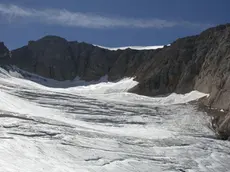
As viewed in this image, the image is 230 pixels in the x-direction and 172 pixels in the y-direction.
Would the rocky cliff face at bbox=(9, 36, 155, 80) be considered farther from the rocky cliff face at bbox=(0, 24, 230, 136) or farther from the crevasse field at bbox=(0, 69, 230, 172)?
the crevasse field at bbox=(0, 69, 230, 172)

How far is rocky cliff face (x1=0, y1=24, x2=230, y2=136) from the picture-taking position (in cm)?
4984

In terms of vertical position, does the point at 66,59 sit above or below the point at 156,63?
above

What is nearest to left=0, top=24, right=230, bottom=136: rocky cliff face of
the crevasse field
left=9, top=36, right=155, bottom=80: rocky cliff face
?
left=9, top=36, right=155, bottom=80: rocky cliff face

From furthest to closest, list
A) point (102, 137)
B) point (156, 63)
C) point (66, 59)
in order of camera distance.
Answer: point (66, 59), point (156, 63), point (102, 137)

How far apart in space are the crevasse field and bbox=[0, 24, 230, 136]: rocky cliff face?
4527mm

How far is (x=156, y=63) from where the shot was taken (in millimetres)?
72000

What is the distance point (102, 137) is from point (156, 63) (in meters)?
Result: 45.1

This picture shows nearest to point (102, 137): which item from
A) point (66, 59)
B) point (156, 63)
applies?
point (156, 63)

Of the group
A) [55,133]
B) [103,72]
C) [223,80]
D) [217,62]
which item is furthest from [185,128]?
[103,72]

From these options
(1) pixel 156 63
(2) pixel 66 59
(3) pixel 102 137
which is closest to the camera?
(3) pixel 102 137

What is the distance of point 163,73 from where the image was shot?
64.9m

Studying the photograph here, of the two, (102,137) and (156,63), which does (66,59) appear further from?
(102,137)

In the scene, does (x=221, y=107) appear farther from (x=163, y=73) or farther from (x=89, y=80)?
(x=89, y=80)

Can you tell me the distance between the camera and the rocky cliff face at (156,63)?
49.8m
